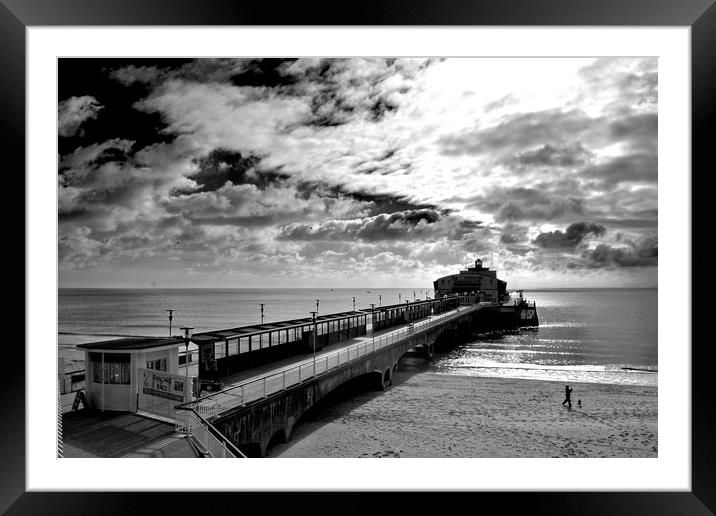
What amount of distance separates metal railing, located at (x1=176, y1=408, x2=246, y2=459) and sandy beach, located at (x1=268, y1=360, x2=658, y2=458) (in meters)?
3.48

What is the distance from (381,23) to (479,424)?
11.7 m

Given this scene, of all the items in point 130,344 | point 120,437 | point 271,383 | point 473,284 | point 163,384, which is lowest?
point 473,284

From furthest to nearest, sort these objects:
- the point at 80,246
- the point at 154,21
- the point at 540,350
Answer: the point at 540,350 → the point at 80,246 → the point at 154,21

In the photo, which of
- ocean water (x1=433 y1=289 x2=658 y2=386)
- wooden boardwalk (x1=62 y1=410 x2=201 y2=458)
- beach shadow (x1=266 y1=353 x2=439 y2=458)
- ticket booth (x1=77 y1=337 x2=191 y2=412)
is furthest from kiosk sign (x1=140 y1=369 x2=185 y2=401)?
ocean water (x1=433 y1=289 x2=658 y2=386)

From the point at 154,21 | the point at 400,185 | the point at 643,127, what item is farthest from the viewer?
the point at 400,185

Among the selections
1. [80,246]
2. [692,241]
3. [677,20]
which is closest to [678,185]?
[692,241]

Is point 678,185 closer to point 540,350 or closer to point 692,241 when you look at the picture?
point 692,241

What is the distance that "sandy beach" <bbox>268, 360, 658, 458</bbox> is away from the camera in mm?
11516

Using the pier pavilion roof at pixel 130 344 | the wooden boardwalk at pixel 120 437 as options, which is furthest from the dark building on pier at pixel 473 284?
the wooden boardwalk at pixel 120 437

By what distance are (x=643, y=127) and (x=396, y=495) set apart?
45.3 ft

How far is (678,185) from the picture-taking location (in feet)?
20.8

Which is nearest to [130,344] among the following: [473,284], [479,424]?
[479,424]

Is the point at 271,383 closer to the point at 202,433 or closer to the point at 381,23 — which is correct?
the point at 202,433

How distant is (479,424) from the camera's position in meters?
13.7
